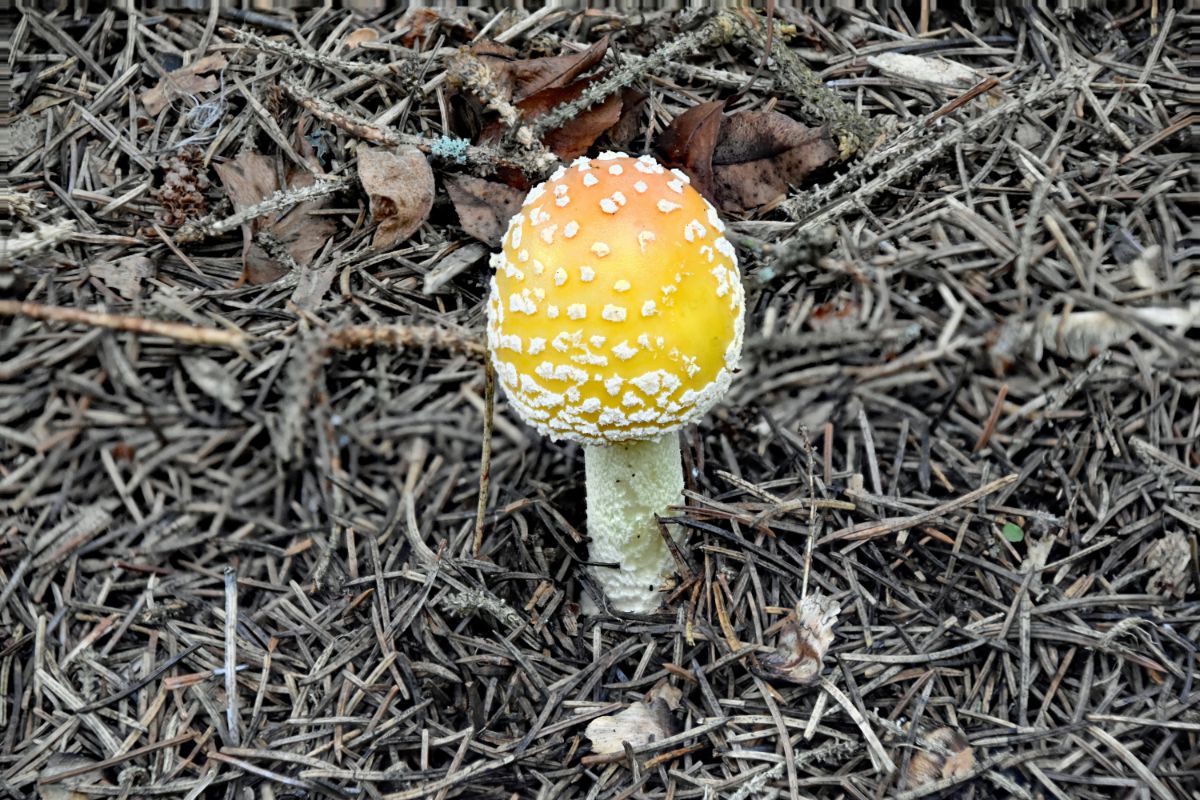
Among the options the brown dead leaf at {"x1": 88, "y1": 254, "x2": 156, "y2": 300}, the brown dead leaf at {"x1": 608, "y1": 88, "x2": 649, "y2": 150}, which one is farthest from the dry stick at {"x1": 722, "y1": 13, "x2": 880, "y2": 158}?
the brown dead leaf at {"x1": 88, "y1": 254, "x2": 156, "y2": 300}

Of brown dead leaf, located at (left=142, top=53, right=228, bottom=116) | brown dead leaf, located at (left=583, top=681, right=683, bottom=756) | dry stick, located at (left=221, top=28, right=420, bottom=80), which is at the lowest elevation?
brown dead leaf, located at (left=583, top=681, right=683, bottom=756)

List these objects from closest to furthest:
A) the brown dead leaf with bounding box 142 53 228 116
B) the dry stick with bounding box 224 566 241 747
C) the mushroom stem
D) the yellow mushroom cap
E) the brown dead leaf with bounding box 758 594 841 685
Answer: the yellow mushroom cap < the dry stick with bounding box 224 566 241 747 < the brown dead leaf with bounding box 758 594 841 685 < the mushroom stem < the brown dead leaf with bounding box 142 53 228 116

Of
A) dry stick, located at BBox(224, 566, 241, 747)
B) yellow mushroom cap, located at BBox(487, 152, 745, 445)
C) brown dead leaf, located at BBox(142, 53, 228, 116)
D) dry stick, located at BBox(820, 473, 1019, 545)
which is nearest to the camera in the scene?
yellow mushroom cap, located at BBox(487, 152, 745, 445)

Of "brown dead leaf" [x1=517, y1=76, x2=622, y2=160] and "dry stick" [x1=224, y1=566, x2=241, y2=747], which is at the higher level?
"brown dead leaf" [x1=517, y1=76, x2=622, y2=160]

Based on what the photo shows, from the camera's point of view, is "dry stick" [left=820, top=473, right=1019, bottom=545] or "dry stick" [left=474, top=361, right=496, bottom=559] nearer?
"dry stick" [left=474, top=361, right=496, bottom=559]

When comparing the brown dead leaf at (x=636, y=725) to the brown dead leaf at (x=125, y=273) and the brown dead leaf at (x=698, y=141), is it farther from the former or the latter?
the brown dead leaf at (x=125, y=273)

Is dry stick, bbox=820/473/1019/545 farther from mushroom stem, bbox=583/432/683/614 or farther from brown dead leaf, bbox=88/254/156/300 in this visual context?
brown dead leaf, bbox=88/254/156/300

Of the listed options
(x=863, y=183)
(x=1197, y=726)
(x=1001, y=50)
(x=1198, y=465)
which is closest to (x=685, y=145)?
(x=863, y=183)
